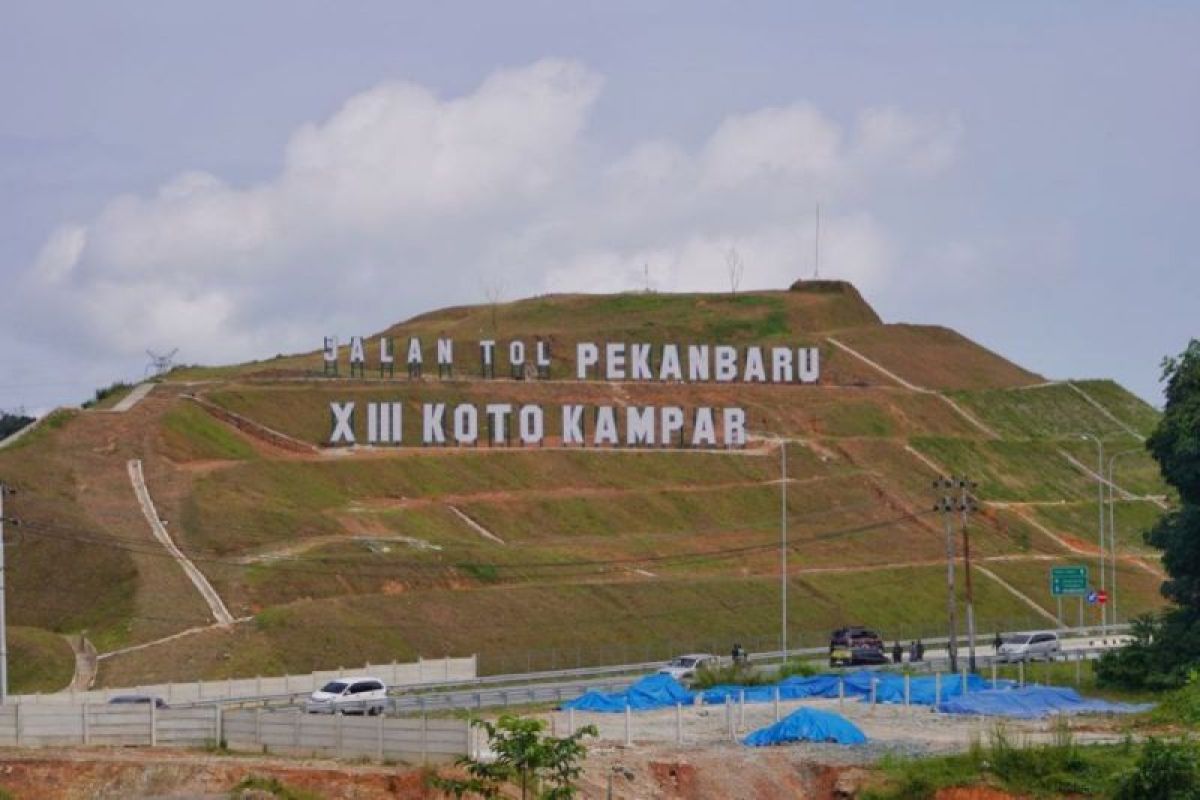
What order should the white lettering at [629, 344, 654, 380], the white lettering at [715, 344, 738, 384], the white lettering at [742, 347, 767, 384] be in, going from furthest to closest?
the white lettering at [742, 347, 767, 384] → the white lettering at [715, 344, 738, 384] → the white lettering at [629, 344, 654, 380]

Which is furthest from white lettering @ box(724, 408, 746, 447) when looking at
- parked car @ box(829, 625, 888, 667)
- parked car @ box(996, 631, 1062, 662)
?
parked car @ box(829, 625, 888, 667)

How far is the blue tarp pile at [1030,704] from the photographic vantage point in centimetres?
7269

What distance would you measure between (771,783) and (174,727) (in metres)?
16.0

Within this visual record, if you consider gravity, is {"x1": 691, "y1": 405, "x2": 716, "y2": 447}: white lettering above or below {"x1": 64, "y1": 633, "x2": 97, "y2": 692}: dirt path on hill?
above

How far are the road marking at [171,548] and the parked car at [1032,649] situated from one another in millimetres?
36657

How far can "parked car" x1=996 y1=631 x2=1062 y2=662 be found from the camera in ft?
339

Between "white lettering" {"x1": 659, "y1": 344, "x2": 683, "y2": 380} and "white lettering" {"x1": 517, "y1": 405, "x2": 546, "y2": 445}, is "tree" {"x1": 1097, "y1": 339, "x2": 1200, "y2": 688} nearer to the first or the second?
"white lettering" {"x1": 517, "y1": 405, "x2": 546, "y2": 445}

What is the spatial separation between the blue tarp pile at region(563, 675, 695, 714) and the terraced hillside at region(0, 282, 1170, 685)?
24.8 metres

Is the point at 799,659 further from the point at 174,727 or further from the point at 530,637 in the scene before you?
the point at 174,727

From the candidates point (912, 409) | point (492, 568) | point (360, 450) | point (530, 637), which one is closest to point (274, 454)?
point (360, 450)

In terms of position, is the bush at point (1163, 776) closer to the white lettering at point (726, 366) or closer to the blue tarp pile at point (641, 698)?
the blue tarp pile at point (641, 698)

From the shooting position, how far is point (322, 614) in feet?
353

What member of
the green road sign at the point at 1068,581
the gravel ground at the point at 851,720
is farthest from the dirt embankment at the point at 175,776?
the green road sign at the point at 1068,581

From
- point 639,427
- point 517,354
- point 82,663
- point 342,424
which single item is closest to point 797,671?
point 82,663
